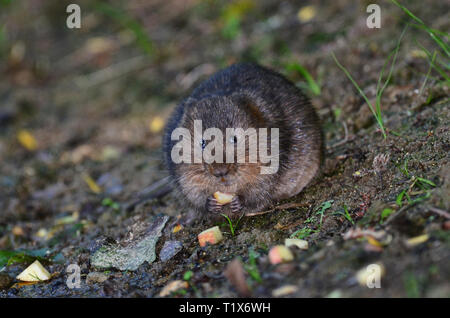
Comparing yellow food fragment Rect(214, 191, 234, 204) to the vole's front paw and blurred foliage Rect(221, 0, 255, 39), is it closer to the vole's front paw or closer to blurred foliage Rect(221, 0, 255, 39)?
the vole's front paw

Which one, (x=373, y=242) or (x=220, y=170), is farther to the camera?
(x=220, y=170)

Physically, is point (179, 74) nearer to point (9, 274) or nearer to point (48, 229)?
point (48, 229)

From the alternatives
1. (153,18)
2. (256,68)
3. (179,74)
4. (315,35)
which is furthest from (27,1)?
(256,68)

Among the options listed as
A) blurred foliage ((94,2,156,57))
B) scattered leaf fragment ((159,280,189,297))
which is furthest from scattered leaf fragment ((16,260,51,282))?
blurred foliage ((94,2,156,57))

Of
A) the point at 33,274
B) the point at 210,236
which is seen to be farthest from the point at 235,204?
the point at 33,274

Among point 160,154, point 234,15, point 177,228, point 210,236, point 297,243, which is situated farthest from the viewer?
point 234,15

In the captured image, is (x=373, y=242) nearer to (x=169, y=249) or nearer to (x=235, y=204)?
(x=235, y=204)

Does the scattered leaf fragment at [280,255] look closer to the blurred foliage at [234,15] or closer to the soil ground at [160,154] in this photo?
the soil ground at [160,154]

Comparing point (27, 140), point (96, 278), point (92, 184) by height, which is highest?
point (27, 140)
